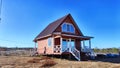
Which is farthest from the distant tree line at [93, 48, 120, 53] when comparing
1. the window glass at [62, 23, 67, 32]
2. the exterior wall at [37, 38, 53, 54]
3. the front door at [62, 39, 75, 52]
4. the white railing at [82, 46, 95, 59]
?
the window glass at [62, 23, 67, 32]

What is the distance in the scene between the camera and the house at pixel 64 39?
2274 centimetres

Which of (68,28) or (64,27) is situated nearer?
(64,27)

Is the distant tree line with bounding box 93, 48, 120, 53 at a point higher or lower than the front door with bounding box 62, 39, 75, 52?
lower

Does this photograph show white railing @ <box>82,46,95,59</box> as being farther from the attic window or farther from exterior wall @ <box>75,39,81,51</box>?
the attic window

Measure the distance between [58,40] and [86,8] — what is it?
21.0 ft

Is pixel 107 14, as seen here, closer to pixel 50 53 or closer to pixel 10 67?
pixel 50 53

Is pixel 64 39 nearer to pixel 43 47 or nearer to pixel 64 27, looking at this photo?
pixel 64 27

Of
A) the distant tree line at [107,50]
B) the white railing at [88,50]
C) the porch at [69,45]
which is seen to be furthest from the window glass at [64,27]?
the distant tree line at [107,50]

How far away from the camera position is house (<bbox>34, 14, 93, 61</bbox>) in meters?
22.7

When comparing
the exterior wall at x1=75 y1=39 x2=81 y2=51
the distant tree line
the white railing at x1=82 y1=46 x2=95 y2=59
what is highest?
the exterior wall at x1=75 y1=39 x2=81 y2=51

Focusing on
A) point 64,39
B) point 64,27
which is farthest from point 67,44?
point 64,27

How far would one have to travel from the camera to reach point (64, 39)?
2486cm

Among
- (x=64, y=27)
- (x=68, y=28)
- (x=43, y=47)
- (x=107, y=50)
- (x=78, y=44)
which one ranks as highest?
(x=64, y=27)

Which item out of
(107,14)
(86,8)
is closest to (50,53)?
(86,8)
